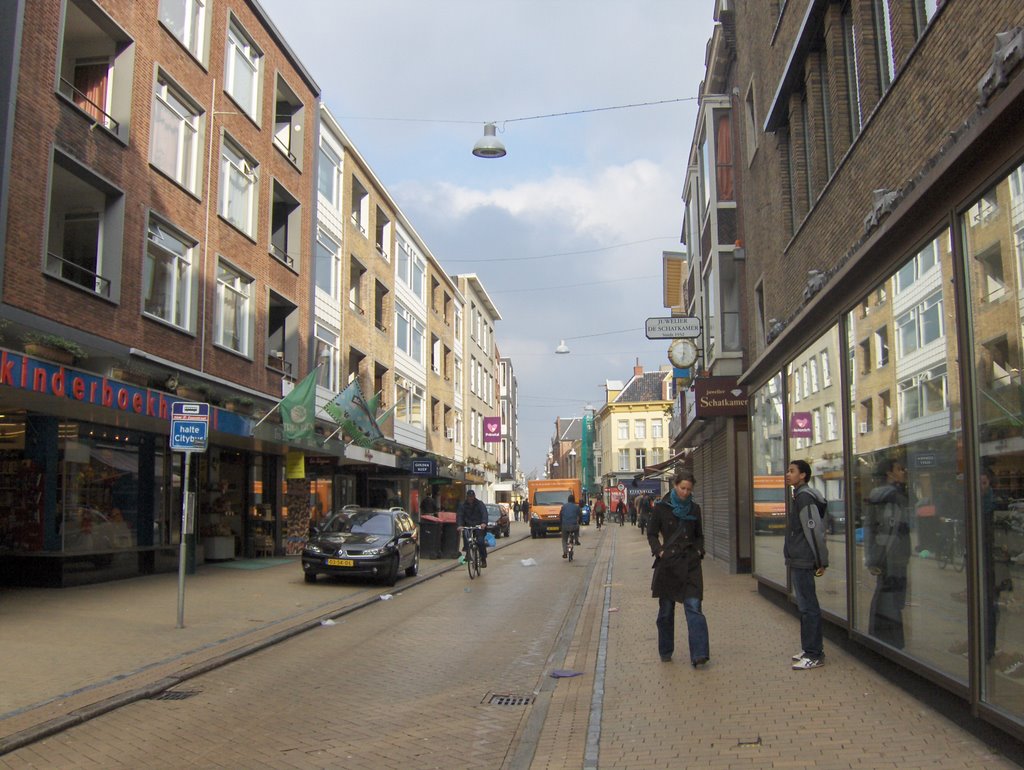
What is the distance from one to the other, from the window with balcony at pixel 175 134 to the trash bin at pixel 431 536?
34.2 feet

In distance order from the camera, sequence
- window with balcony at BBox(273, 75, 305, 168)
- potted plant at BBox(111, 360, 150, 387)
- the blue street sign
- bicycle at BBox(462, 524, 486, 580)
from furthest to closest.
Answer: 1. window with balcony at BBox(273, 75, 305, 168)
2. bicycle at BBox(462, 524, 486, 580)
3. potted plant at BBox(111, 360, 150, 387)
4. the blue street sign

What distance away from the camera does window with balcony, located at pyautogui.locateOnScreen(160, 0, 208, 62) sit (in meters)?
18.5

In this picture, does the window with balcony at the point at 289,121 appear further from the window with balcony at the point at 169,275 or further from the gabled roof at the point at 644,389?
the gabled roof at the point at 644,389

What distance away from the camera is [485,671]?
8883 millimetres

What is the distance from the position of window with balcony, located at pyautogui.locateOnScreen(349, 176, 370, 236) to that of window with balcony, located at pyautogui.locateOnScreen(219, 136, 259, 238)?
358 inches

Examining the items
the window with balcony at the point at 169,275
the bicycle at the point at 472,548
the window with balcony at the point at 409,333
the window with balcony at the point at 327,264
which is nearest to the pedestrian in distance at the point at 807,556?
the bicycle at the point at 472,548

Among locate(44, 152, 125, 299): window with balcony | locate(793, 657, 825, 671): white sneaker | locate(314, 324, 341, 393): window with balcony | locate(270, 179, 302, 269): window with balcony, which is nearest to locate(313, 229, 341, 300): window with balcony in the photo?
locate(314, 324, 341, 393): window with balcony

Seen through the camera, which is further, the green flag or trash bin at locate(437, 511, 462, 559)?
trash bin at locate(437, 511, 462, 559)

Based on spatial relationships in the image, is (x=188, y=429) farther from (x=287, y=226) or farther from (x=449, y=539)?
(x=287, y=226)

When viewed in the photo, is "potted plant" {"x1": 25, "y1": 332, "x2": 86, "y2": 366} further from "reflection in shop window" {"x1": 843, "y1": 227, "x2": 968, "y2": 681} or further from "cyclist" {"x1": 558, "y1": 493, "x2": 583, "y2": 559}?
"cyclist" {"x1": 558, "y1": 493, "x2": 583, "y2": 559}

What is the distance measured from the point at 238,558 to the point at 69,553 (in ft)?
25.0

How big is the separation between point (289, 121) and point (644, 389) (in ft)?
217

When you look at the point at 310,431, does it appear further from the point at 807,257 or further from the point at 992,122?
the point at 992,122

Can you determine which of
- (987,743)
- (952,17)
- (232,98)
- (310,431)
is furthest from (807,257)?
(232,98)
